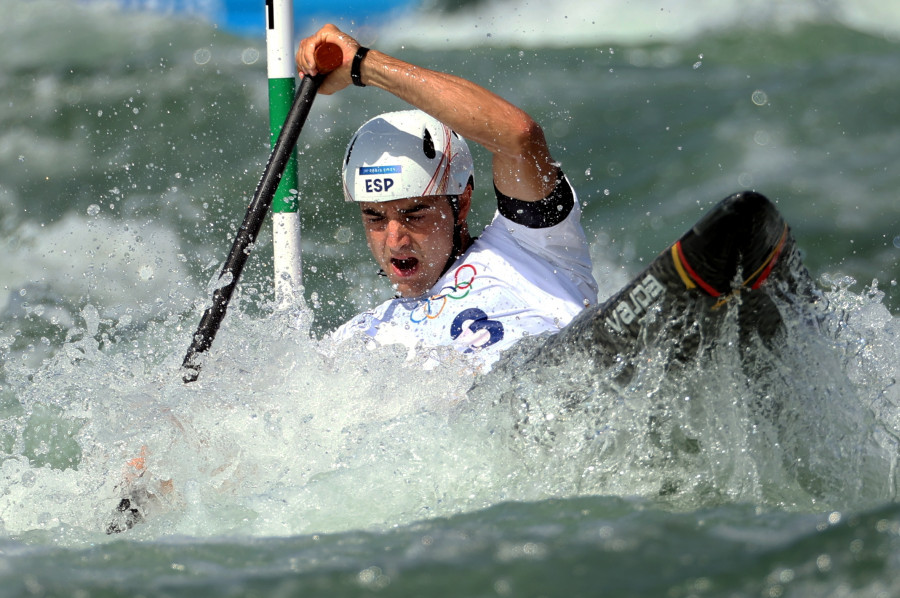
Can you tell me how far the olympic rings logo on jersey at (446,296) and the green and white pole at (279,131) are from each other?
0.62 meters

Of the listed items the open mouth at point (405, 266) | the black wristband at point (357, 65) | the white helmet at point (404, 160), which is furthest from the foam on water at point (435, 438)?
the black wristband at point (357, 65)

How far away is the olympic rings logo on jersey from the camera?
3500mm

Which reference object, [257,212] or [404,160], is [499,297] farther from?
[257,212]

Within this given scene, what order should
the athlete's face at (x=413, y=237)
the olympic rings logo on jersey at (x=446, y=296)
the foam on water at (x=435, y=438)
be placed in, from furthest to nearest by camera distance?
the athlete's face at (x=413, y=237) < the olympic rings logo on jersey at (x=446, y=296) < the foam on water at (x=435, y=438)

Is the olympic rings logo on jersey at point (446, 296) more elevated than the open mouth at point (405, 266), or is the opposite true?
the open mouth at point (405, 266)

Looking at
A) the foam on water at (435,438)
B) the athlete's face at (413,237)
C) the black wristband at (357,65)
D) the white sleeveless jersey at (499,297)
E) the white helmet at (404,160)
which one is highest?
the black wristband at (357,65)

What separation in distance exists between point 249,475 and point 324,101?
6.10 metres

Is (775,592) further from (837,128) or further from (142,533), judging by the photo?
(837,128)

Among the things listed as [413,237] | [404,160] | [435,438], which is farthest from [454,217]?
[435,438]

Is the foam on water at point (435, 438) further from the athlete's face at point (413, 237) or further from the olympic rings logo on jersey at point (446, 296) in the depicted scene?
the athlete's face at point (413, 237)

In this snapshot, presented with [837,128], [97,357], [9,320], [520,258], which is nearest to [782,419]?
[520,258]

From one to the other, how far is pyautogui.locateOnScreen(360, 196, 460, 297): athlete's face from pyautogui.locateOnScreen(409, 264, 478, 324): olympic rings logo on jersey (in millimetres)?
111

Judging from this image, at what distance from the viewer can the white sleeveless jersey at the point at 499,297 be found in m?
3.37

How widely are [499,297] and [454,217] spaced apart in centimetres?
42
